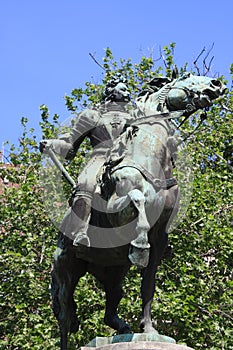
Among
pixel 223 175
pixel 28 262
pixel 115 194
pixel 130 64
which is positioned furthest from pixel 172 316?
pixel 130 64

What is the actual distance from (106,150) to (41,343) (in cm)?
753

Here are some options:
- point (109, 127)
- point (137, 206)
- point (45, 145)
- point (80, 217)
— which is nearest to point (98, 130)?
point (109, 127)

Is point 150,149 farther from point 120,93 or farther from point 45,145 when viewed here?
point 45,145

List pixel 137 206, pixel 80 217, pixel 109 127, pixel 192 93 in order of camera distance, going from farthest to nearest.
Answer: pixel 109 127 → pixel 192 93 → pixel 80 217 → pixel 137 206

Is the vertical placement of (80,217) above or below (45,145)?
below

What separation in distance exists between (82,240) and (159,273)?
8.78 metres

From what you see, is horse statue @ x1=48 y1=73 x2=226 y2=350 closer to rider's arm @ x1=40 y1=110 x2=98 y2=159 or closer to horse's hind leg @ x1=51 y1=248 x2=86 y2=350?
horse's hind leg @ x1=51 y1=248 x2=86 y2=350

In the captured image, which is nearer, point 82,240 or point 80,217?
point 82,240

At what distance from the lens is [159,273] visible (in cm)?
1608

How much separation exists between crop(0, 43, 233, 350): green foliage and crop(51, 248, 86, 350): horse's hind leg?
254 inches

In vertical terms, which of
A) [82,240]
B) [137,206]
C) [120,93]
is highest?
[120,93]

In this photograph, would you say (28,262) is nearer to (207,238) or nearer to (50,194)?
(207,238)

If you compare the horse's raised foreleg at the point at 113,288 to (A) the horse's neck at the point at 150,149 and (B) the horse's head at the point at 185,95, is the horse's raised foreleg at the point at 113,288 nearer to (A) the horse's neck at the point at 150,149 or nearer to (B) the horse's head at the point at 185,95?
(A) the horse's neck at the point at 150,149

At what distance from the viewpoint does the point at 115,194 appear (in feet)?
23.9
